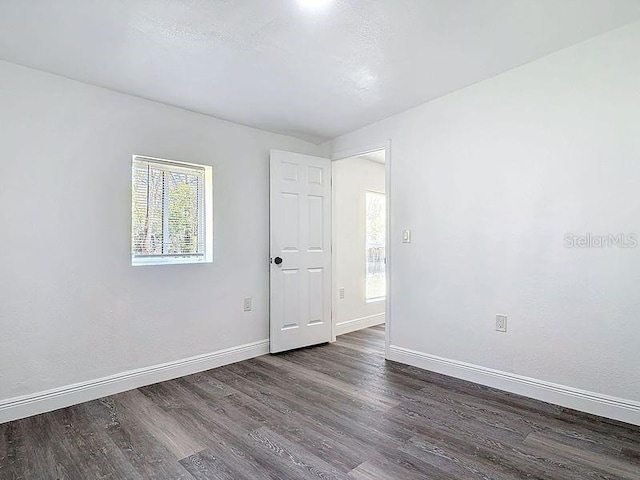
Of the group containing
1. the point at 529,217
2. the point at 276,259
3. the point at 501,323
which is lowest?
the point at 501,323

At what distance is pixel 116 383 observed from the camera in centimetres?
279

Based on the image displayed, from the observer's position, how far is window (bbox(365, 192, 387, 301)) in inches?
204

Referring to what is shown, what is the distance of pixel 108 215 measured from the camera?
279cm

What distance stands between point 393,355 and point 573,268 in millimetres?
1702

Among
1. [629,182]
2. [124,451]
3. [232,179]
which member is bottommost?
[124,451]

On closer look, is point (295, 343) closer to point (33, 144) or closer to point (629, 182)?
point (33, 144)

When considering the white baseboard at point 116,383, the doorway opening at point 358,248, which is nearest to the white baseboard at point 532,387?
the doorway opening at point 358,248

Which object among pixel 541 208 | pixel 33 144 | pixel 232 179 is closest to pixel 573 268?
pixel 541 208

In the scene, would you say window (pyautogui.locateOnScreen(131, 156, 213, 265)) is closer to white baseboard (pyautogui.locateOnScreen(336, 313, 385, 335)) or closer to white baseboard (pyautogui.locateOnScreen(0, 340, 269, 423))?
white baseboard (pyautogui.locateOnScreen(0, 340, 269, 423))

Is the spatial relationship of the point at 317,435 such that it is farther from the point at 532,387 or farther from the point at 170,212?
the point at 170,212

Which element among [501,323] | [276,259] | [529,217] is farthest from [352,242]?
[529,217]

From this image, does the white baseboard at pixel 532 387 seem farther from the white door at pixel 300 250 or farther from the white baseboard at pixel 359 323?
the white baseboard at pixel 359 323

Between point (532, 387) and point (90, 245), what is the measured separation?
10.8ft

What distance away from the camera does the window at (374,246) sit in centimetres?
517
